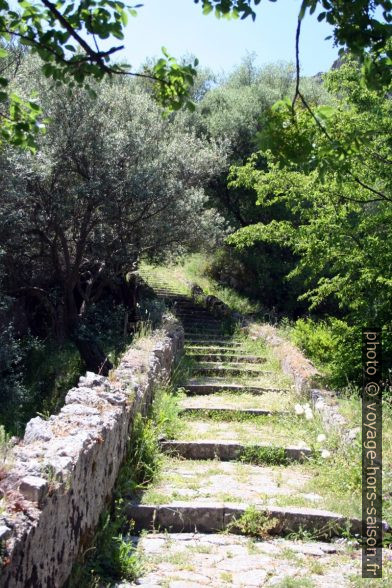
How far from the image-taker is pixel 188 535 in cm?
525

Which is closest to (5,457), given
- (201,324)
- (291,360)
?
(291,360)

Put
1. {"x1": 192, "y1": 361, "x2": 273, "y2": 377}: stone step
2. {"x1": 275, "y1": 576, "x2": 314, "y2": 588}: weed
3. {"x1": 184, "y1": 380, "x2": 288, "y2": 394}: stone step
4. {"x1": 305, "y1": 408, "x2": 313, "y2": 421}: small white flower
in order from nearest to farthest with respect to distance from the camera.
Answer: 1. {"x1": 275, "y1": 576, "x2": 314, "y2": 588}: weed
2. {"x1": 305, "y1": 408, "x2": 313, "y2": 421}: small white flower
3. {"x1": 184, "y1": 380, "x2": 288, "y2": 394}: stone step
4. {"x1": 192, "y1": 361, "x2": 273, "y2": 377}: stone step

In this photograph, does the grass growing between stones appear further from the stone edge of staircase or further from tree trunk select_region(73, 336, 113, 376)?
tree trunk select_region(73, 336, 113, 376)

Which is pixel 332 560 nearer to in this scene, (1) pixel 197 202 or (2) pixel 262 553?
(2) pixel 262 553

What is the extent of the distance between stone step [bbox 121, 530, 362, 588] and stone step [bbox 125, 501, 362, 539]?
9cm

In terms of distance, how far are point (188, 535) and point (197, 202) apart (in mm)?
11157

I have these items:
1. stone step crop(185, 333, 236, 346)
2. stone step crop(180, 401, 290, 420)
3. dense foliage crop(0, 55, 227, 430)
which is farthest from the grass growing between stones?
stone step crop(185, 333, 236, 346)

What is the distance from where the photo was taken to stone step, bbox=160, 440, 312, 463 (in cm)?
711

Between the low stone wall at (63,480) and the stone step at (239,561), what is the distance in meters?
0.61

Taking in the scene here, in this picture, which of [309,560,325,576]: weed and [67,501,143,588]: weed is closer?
[67,501,143,588]: weed

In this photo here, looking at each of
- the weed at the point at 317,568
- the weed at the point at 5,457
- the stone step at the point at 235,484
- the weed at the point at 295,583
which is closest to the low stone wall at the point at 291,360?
the stone step at the point at 235,484

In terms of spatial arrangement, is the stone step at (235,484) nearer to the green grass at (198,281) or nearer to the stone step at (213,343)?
the stone step at (213,343)

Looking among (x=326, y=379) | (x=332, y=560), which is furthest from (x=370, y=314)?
(x=332, y=560)

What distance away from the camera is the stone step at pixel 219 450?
711 cm
